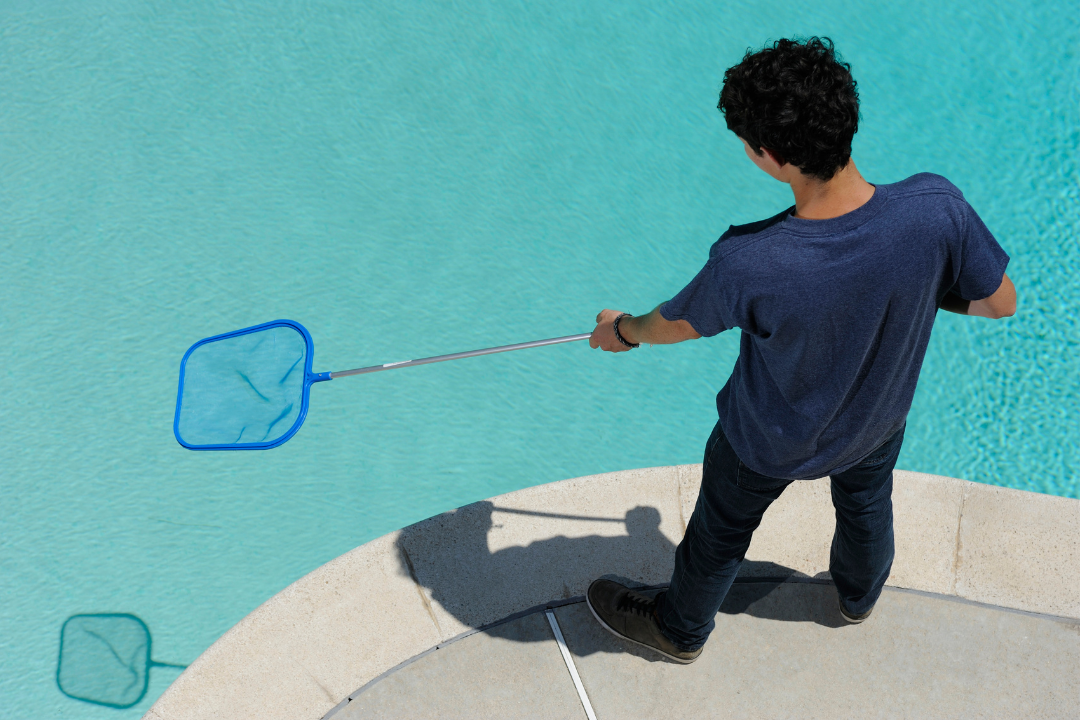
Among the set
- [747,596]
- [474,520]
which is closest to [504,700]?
[474,520]

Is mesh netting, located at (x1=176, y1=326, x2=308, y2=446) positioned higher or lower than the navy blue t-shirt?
lower

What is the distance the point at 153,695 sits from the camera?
279 centimetres

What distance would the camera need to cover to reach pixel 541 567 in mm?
2652

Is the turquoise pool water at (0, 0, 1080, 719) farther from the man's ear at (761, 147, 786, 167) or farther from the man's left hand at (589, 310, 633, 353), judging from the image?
the man's ear at (761, 147, 786, 167)

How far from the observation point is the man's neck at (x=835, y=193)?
134 cm

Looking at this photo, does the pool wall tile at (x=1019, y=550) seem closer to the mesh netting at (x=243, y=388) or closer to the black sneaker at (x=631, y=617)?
the black sneaker at (x=631, y=617)

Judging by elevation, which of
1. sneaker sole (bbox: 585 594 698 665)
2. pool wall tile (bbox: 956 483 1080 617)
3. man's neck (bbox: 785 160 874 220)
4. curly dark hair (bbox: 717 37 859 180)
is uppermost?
curly dark hair (bbox: 717 37 859 180)

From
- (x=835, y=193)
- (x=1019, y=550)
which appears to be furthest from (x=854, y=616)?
(x=835, y=193)

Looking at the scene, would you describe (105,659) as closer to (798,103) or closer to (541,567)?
(541,567)

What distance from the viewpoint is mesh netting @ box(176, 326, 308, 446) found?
8.83ft

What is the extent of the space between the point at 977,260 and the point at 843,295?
0.28 m

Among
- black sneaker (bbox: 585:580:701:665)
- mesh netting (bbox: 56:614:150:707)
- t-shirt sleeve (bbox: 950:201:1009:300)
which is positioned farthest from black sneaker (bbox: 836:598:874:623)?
mesh netting (bbox: 56:614:150:707)

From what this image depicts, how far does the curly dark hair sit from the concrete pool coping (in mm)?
1655

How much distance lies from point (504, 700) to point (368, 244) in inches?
92.9
